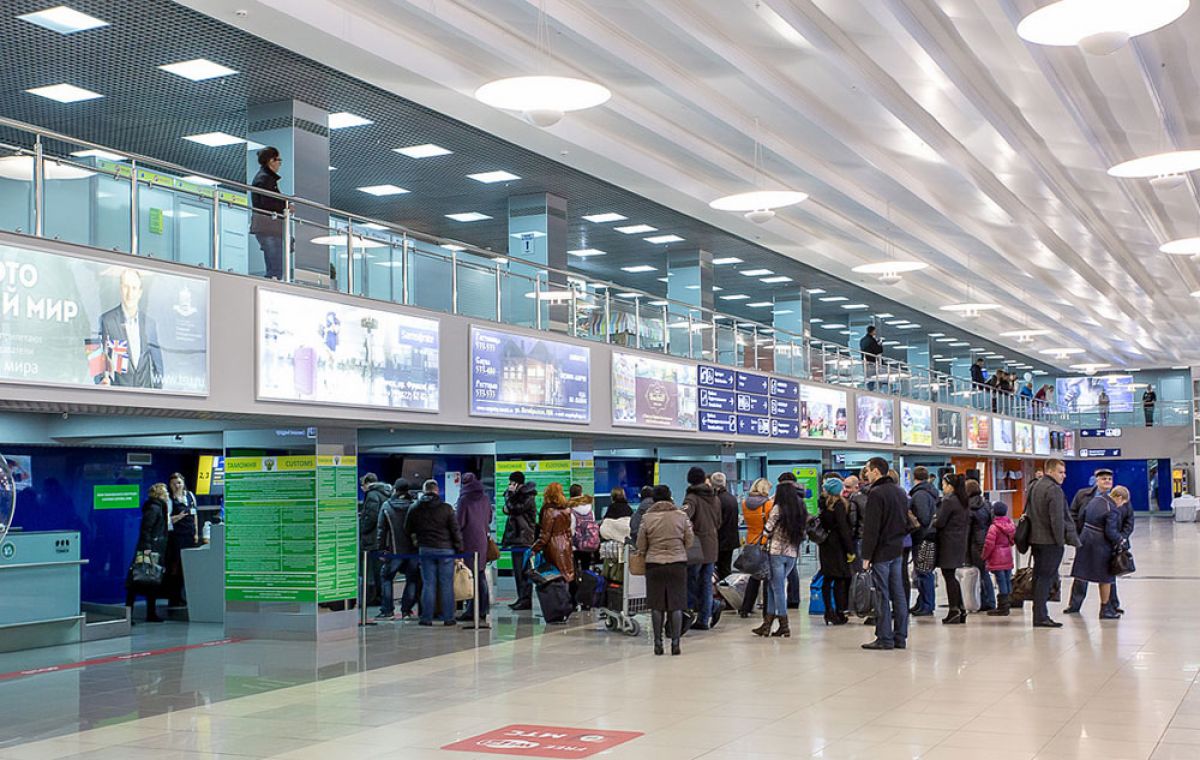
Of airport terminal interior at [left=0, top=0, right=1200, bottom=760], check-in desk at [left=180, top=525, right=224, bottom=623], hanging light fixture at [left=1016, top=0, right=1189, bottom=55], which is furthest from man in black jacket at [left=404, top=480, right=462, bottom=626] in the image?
hanging light fixture at [left=1016, top=0, right=1189, bottom=55]

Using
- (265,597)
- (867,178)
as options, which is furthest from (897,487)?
(867,178)

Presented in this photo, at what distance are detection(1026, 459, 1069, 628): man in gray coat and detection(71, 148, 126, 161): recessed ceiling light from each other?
925 centimetres

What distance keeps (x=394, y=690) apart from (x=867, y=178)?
1171 cm

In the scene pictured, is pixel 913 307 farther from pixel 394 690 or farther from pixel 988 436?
pixel 394 690

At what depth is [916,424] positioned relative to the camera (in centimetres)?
2880

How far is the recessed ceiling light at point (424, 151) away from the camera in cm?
1561

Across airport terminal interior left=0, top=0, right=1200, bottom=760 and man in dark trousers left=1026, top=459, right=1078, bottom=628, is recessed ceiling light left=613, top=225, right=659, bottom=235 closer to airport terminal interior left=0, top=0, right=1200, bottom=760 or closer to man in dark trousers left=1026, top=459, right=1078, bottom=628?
airport terminal interior left=0, top=0, right=1200, bottom=760

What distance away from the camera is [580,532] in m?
14.1

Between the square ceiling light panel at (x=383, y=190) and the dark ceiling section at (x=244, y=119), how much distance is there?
0.18 m

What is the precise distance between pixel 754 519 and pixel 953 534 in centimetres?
235

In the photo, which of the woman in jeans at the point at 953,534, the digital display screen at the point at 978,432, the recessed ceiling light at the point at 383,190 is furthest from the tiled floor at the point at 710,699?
the digital display screen at the point at 978,432

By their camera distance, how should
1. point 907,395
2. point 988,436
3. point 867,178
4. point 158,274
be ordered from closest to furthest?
point 158,274, point 867,178, point 907,395, point 988,436

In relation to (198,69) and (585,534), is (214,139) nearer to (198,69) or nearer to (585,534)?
(198,69)

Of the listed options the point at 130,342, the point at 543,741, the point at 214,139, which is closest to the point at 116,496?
the point at 214,139
